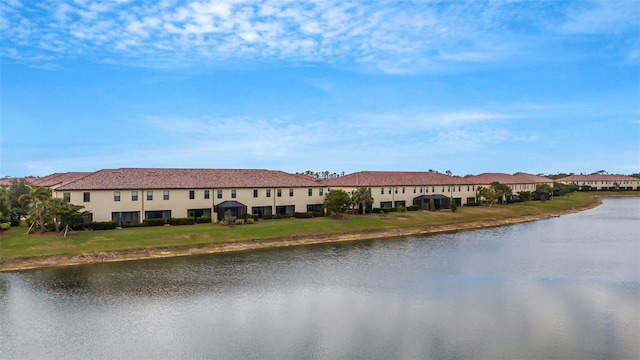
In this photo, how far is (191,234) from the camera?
50.1 m

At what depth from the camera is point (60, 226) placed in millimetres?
49188

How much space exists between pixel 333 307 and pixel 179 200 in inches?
1471

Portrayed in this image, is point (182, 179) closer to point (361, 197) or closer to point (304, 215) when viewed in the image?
point (304, 215)

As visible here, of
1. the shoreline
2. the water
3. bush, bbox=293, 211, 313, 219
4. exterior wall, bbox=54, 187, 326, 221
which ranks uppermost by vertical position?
exterior wall, bbox=54, 187, 326, 221

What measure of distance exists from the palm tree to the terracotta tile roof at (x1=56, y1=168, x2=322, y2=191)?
1.74 meters

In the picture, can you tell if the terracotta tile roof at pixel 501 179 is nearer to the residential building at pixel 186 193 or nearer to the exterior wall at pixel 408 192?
the exterior wall at pixel 408 192

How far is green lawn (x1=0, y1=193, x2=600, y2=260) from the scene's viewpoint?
42.7m

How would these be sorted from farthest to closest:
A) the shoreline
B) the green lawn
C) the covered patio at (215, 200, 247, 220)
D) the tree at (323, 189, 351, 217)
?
the tree at (323, 189, 351, 217) < the covered patio at (215, 200, 247, 220) < the green lawn < the shoreline

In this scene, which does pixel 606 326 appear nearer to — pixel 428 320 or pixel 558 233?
pixel 428 320

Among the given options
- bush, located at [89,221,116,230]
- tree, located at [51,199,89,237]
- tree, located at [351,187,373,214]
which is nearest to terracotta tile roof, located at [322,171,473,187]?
tree, located at [351,187,373,214]

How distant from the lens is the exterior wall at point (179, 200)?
52.7 metres

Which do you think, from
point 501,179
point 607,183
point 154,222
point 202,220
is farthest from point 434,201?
point 607,183

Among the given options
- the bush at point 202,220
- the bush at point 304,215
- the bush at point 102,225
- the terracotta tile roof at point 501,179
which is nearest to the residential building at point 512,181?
the terracotta tile roof at point 501,179

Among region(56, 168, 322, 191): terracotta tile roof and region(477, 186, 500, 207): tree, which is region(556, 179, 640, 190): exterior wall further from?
region(56, 168, 322, 191): terracotta tile roof
